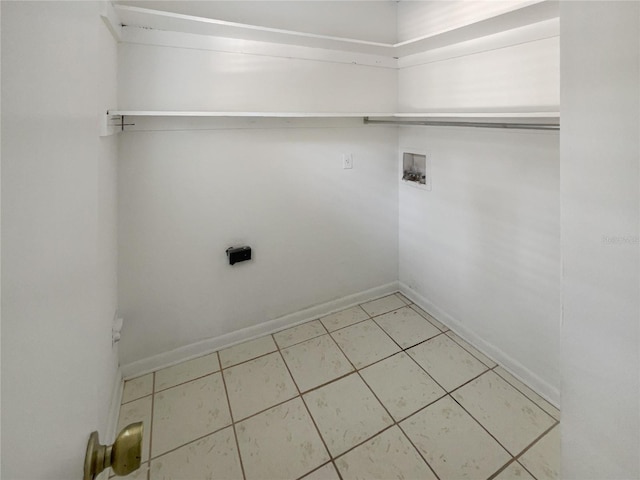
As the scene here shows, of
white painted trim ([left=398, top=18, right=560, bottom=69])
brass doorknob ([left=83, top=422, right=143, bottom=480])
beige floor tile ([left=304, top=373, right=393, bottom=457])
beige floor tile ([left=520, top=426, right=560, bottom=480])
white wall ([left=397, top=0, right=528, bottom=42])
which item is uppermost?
white wall ([left=397, top=0, right=528, bottom=42])

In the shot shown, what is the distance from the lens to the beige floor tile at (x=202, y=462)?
1298 millimetres

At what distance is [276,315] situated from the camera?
2242 mm

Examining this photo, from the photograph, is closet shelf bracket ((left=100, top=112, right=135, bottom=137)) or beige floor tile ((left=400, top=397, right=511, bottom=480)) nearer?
closet shelf bracket ((left=100, top=112, right=135, bottom=137))

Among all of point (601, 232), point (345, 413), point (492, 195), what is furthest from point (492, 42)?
point (345, 413)

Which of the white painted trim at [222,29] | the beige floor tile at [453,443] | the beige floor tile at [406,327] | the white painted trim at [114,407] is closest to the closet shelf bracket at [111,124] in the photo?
the white painted trim at [222,29]

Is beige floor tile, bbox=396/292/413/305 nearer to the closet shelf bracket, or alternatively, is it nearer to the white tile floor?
the white tile floor

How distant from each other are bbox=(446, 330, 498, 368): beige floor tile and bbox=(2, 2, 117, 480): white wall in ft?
6.59

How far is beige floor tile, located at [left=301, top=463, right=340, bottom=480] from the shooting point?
128 centimetres

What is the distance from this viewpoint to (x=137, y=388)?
175cm

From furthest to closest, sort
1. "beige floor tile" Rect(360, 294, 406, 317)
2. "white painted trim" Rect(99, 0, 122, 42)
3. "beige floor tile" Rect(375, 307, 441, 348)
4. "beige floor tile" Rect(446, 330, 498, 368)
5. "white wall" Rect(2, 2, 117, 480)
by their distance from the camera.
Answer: "beige floor tile" Rect(360, 294, 406, 317), "beige floor tile" Rect(375, 307, 441, 348), "beige floor tile" Rect(446, 330, 498, 368), "white painted trim" Rect(99, 0, 122, 42), "white wall" Rect(2, 2, 117, 480)

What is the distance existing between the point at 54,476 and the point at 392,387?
1.63m

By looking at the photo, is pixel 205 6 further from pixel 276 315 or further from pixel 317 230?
pixel 276 315

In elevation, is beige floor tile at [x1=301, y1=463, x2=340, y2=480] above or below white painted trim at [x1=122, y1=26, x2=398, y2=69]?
below

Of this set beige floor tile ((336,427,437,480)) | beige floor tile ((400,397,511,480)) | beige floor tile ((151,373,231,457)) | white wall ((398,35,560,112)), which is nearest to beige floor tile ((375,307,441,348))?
beige floor tile ((400,397,511,480))
